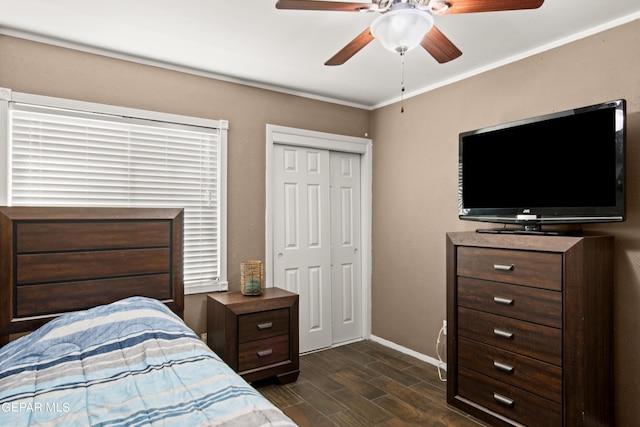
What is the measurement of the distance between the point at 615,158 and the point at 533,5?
1.04 meters

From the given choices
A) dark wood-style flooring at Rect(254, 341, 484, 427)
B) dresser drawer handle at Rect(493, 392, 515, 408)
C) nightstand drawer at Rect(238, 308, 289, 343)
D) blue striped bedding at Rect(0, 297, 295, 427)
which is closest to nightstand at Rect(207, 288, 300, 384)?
nightstand drawer at Rect(238, 308, 289, 343)

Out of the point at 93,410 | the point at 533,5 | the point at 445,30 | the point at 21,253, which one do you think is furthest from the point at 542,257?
the point at 21,253

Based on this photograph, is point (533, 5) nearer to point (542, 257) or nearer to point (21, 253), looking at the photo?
point (542, 257)

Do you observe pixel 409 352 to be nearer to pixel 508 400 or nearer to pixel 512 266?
pixel 508 400

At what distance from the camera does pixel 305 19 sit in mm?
2283

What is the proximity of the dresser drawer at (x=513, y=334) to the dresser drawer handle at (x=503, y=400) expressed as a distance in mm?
289

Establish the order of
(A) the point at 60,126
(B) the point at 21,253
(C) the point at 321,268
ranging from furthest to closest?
1. (C) the point at 321,268
2. (A) the point at 60,126
3. (B) the point at 21,253

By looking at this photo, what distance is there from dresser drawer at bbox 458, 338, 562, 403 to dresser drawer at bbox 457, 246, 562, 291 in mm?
429

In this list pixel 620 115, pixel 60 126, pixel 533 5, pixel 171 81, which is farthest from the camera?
pixel 171 81

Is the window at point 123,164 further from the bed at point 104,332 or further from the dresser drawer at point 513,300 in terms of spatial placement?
the dresser drawer at point 513,300

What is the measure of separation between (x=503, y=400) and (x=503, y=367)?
0.19 meters

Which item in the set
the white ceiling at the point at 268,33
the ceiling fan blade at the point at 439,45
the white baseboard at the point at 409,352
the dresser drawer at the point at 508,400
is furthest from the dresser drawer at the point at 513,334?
the white ceiling at the point at 268,33

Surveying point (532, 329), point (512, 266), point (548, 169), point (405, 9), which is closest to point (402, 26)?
point (405, 9)

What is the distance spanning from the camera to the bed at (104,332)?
4.26 feet
